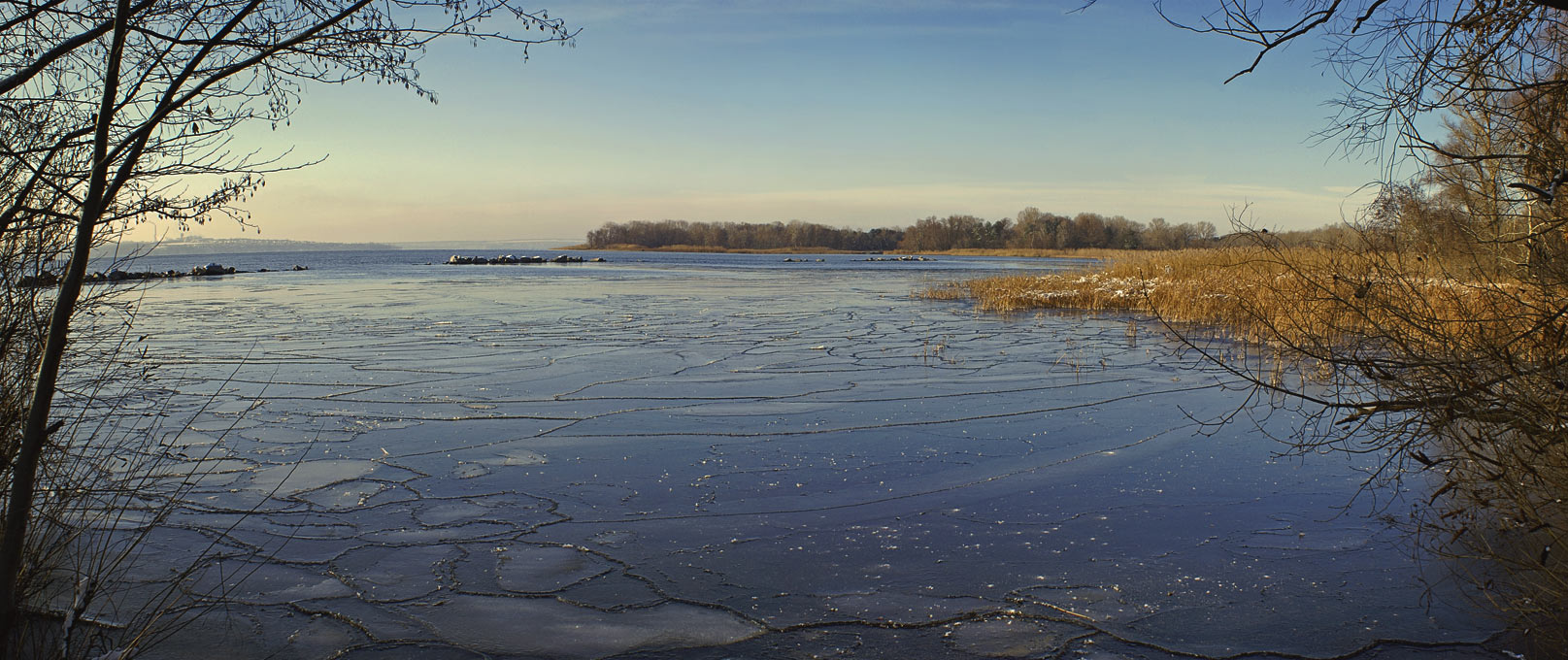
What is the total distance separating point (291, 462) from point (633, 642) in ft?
13.5

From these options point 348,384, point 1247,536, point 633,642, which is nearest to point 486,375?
point 348,384

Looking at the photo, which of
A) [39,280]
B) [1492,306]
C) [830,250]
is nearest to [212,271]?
[39,280]

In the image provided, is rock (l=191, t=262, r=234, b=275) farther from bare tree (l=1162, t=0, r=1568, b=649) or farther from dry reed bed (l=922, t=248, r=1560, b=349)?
bare tree (l=1162, t=0, r=1568, b=649)

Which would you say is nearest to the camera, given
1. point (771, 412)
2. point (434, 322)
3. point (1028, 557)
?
point (1028, 557)

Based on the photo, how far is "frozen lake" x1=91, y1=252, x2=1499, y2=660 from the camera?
Result: 3.91 metres

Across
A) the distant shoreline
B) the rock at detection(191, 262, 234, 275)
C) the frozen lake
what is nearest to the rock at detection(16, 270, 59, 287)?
the frozen lake

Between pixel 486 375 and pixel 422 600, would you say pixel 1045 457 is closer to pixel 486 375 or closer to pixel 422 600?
pixel 422 600

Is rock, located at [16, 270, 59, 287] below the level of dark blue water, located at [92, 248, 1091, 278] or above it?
above

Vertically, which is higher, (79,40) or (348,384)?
(79,40)

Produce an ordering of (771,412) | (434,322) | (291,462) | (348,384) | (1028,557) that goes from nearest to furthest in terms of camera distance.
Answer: (1028,557) → (291,462) → (771,412) → (348,384) → (434,322)

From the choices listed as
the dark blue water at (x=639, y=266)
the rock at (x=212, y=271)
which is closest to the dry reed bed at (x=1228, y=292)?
the dark blue water at (x=639, y=266)

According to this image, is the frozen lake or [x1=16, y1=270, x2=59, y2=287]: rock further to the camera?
[x1=16, y1=270, x2=59, y2=287]: rock

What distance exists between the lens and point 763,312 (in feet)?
64.6

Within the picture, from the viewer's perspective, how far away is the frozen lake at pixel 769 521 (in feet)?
12.8
